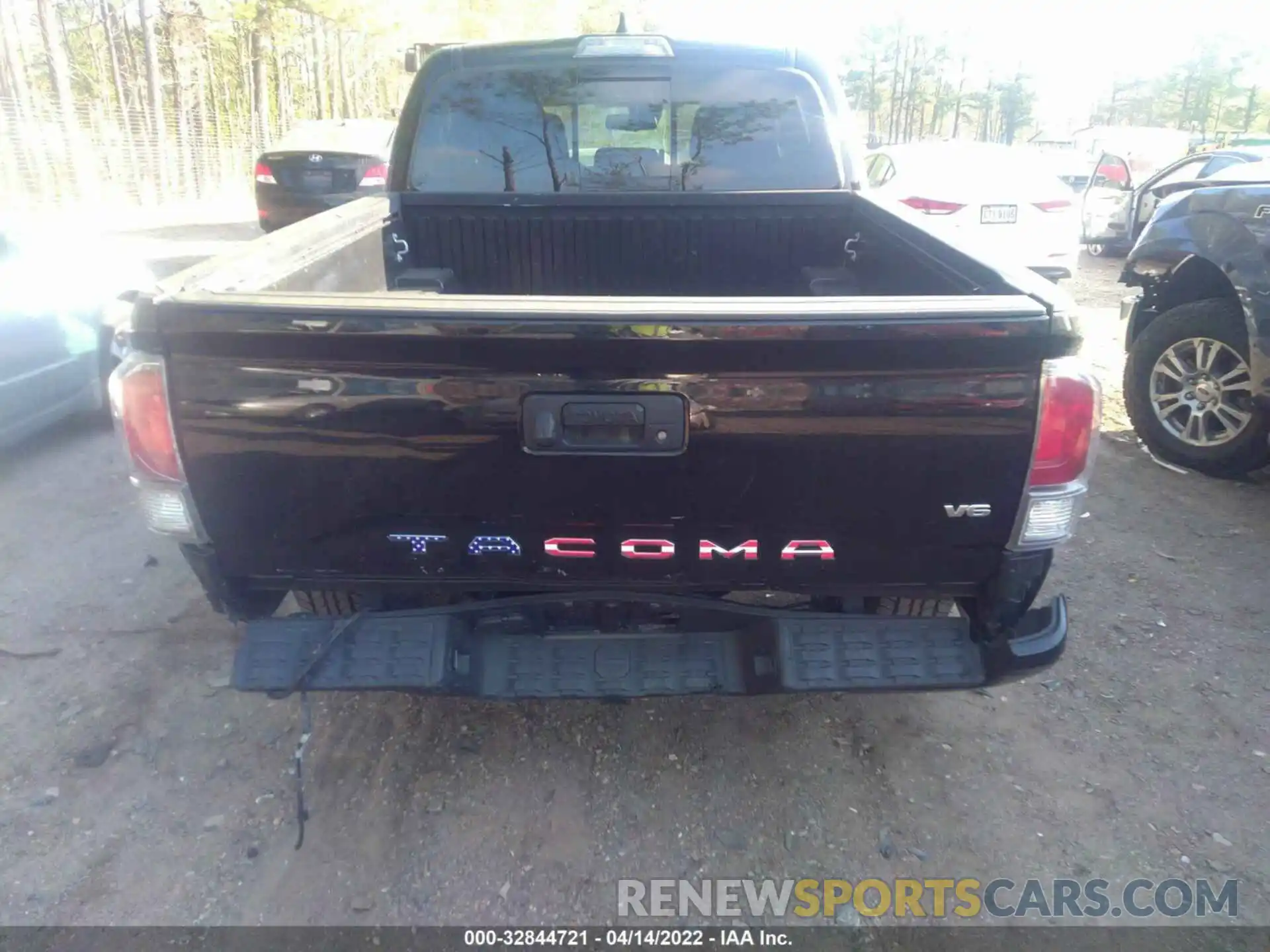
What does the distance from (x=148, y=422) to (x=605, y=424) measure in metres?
1.06

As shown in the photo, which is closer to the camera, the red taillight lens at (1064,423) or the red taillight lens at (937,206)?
the red taillight lens at (1064,423)

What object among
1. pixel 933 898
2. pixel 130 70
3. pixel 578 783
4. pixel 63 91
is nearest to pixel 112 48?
pixel 130 70

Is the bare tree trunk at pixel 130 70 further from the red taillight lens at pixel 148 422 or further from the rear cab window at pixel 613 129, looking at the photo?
the red taillight lens at pixel 148 422

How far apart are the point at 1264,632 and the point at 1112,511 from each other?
3.80 feet

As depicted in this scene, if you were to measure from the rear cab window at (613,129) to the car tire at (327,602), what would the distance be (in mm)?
1962

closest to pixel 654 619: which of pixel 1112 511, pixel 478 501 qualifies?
pixel 478 501

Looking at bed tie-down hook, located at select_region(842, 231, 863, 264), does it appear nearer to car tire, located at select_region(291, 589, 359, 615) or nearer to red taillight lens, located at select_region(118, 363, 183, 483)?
car tire, located at select_region(291, 589, 359, 615)

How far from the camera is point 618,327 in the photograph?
2021 mm

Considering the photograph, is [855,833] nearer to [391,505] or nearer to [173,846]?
[391,505]

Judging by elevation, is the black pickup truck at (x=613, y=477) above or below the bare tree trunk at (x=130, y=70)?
below

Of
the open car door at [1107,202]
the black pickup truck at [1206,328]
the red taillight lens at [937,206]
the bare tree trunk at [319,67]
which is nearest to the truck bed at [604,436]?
the black pickup truck at [1206,328]

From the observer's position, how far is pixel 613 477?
2.18 metres

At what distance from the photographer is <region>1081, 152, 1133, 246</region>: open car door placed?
1307 centimetres

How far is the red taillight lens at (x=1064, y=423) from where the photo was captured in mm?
2092
